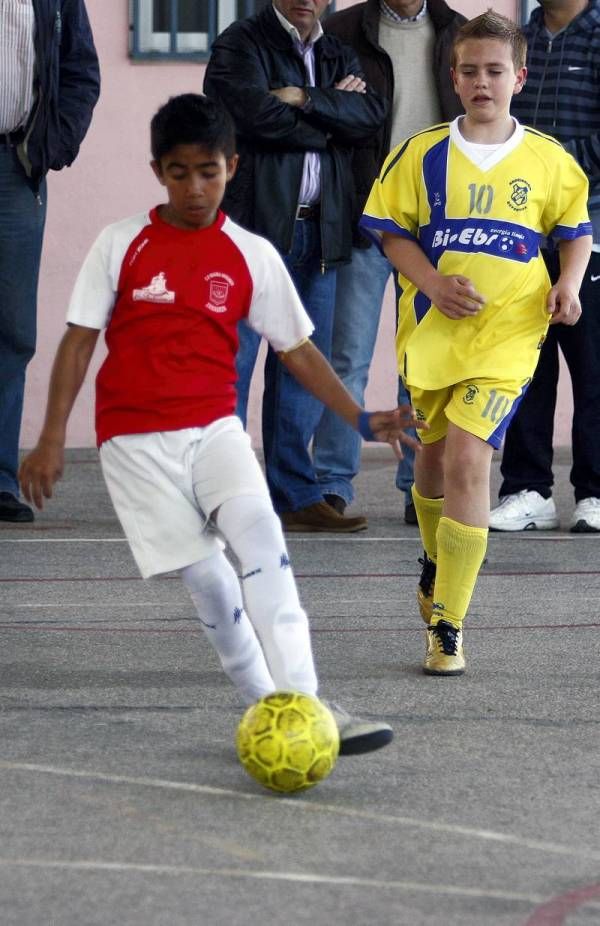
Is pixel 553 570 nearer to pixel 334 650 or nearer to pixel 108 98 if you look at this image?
pixel 334 650

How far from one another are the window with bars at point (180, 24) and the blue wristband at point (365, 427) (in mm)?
6915

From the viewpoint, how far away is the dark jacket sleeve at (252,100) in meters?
7.89

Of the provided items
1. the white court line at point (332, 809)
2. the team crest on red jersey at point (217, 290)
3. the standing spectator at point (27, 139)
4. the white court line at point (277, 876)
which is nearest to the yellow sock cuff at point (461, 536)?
the team crest on red jersey at point (217, 290)

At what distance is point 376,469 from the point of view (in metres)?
10.5

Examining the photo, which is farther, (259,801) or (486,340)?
(486,340)

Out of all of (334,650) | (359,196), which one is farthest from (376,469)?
(334,650)

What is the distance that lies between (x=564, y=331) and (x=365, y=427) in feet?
12.9

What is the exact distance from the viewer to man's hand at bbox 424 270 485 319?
224 inches

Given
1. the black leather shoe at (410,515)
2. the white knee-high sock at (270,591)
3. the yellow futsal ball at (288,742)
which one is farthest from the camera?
the black leather shoe at (410,515)

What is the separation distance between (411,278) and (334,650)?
3.88ft

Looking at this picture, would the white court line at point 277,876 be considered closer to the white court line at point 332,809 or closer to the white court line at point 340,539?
the white court line at point 332,809

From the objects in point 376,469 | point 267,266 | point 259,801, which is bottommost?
point 376,469

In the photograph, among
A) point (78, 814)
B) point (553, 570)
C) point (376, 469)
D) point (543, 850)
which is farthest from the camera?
point (376, 469)

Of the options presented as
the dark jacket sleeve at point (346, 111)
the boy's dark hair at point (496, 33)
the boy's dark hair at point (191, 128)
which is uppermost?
the boy's dark hair at point (496, 33)
